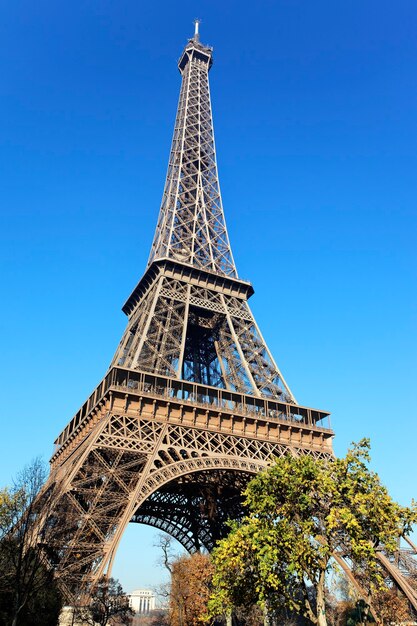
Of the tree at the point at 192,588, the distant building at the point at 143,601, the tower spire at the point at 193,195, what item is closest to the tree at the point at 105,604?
the tree at the point at 192,588

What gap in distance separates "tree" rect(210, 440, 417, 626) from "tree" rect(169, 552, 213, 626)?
1331 centimetres

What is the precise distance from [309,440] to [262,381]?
5124 millimetres

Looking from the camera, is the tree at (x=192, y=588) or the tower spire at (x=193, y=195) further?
the tower spire at (x=193, y=195)

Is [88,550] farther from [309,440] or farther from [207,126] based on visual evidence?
[207,126]

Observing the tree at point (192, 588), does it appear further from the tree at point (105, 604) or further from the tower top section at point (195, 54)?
the tower top section at point (195, 54)

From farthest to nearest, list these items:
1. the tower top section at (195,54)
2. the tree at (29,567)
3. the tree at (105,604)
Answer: the tower top section at (195,54) < the tree at (105,604) < the tree at (29,567)

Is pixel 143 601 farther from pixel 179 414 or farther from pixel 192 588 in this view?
pixel 179 414

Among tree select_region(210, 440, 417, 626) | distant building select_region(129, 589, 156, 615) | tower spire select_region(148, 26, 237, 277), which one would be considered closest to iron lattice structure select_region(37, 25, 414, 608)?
tower spire select_region(148, 26, 237, 277)

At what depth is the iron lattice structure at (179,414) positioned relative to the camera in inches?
993

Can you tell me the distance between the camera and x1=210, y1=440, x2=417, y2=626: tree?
62.7ft

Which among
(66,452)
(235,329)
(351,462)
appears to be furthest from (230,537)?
(235,329)

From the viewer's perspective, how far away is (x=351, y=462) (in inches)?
834

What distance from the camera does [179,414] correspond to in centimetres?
3086

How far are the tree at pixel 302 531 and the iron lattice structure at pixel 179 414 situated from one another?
6.02 m
